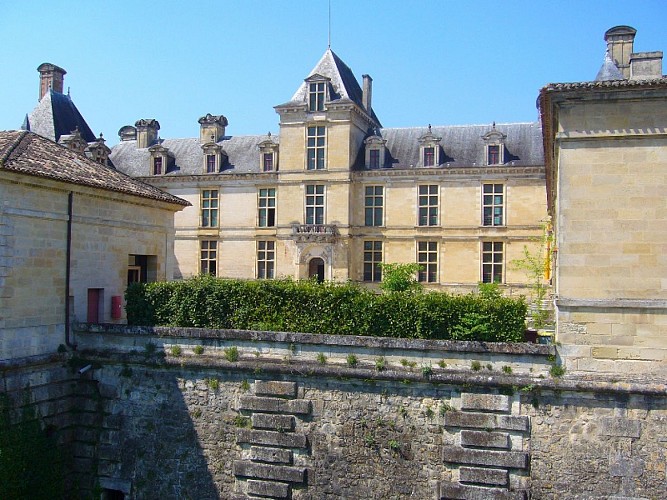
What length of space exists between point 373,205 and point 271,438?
64.9 ft

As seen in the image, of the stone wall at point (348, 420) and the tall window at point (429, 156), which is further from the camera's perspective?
the tall window at point (429, 156)

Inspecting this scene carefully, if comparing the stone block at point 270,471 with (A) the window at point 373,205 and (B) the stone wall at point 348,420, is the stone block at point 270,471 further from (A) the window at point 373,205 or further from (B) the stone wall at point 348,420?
(A) the window at point 373,205

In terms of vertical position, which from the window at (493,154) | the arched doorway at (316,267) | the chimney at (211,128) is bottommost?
the arched doorway at (316,267)

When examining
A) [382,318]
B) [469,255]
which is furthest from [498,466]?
Answer: [469,255]

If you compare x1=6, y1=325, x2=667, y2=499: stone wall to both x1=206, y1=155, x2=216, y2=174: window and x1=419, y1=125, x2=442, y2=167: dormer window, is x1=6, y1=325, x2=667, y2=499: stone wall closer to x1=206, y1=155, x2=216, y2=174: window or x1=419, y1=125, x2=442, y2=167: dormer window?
x1=419, y1=125, x2=442, y2=167: dormer window

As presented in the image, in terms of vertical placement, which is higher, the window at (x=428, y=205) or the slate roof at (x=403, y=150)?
the slate roof at (x=403, y=150)

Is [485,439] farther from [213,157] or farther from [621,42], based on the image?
[213,157]

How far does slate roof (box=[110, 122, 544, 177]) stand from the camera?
2906 cm

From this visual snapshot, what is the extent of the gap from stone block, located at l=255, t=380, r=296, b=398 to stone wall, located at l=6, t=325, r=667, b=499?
26 millimetres

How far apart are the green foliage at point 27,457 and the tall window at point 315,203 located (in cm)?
1944

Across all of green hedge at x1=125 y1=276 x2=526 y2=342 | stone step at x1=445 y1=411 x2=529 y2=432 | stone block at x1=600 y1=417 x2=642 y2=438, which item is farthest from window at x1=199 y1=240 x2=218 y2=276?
stone block at x1=600 y1=417 x2=642 y2=438

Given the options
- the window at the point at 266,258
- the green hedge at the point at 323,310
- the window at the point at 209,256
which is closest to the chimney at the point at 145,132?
the window at the point at 209,256

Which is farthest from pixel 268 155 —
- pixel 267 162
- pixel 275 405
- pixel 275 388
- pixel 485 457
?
pixel 485 457

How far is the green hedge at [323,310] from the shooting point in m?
11.7
